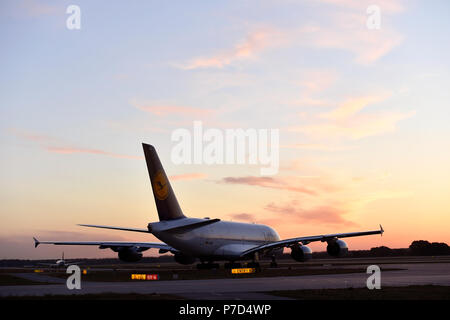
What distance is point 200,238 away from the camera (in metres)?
46.0

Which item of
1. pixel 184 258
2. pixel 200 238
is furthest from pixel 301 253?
pixel 184 258

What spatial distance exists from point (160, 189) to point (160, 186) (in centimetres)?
23

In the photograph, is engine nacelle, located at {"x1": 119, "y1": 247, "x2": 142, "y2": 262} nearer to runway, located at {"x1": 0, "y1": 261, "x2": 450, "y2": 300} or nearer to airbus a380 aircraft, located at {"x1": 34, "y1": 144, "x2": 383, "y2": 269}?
airbus a380 aircraft, located at {"x1": 34, "y1": 144, "x2": 383, "y2": 269}

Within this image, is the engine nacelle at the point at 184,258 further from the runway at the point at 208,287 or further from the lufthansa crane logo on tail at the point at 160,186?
the runway at the point at 208,287

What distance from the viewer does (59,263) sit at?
3349 inches

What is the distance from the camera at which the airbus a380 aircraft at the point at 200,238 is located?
40.9 metres

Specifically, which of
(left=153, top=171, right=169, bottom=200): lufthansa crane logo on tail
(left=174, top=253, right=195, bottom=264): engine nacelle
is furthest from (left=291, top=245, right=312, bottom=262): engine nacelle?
(left=153, top=171, right=169, bottom=200): lufthansa crane logo on tail

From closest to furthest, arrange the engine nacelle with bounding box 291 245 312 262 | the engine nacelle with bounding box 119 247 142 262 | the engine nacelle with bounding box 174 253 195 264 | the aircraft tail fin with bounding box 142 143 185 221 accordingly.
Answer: the aircraft tail fin with bounding box 142 143 185 221 → the engine nacelle with bounding box 291 245 312 262 → the engine nacelle with bounding box 119 247 142 262 → the engine nacelle with bounding box 174 253 195 264

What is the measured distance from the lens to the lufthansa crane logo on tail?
40.5 meters

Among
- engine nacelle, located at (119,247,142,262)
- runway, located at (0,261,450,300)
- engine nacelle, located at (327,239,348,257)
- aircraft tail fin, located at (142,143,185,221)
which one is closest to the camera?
runway, located at (0,261,450,300)

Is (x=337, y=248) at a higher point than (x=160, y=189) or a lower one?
lower

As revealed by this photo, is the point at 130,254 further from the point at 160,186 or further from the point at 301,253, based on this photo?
the point at 301,253
